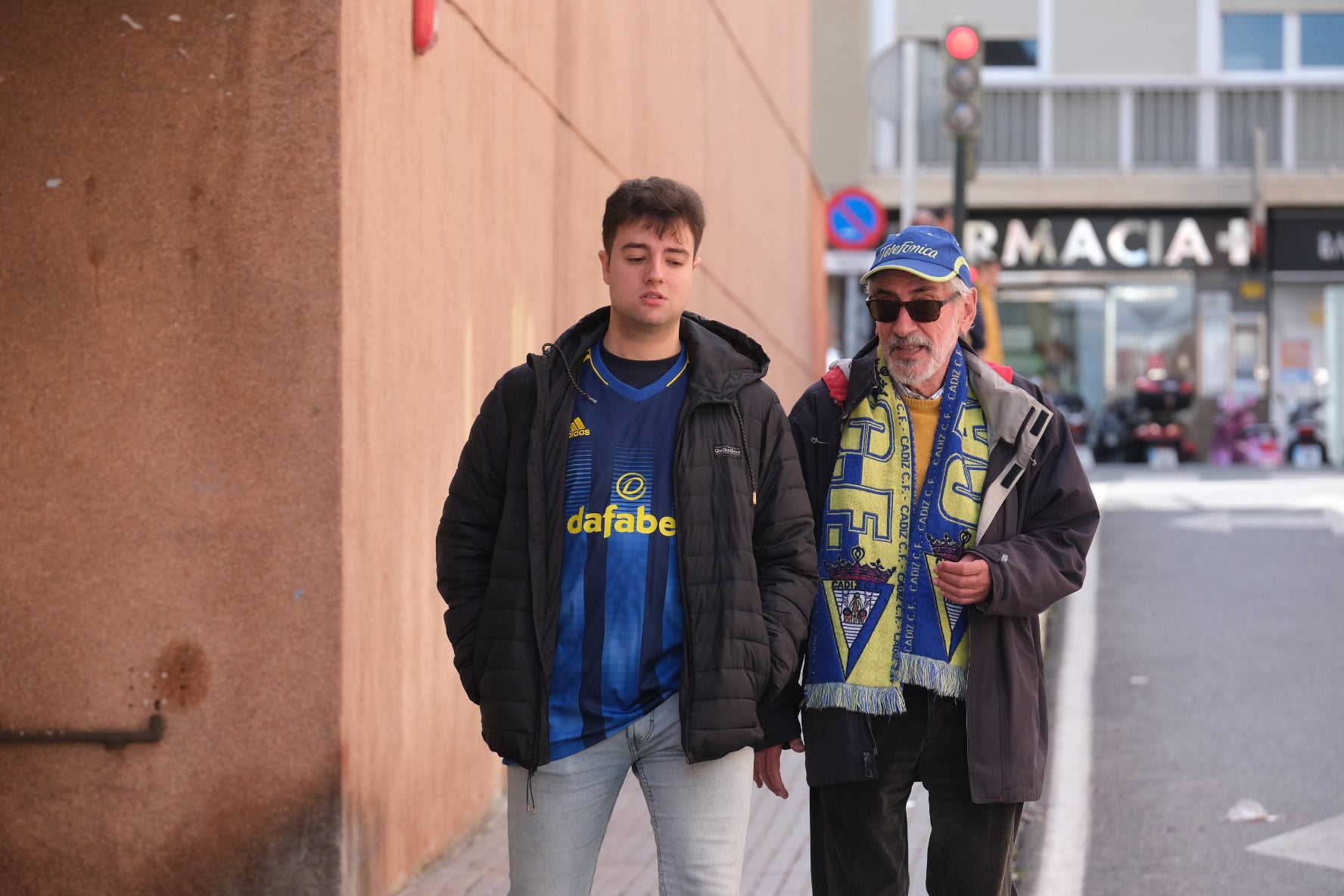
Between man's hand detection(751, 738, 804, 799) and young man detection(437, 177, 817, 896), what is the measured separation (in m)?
0.28

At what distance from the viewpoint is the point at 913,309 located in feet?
12.6

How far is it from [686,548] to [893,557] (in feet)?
1.87

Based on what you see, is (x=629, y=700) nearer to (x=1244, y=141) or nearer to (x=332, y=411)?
(x=332, y=411)

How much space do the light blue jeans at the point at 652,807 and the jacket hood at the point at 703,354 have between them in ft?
2.10

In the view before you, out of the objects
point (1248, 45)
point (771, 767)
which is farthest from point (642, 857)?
point (1248, 45)

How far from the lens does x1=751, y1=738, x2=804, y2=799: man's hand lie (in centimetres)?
386

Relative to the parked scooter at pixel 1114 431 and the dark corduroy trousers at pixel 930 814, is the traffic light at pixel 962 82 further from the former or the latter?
the parked scooter at pixel 1114 431

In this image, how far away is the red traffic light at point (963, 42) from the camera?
1160 cm

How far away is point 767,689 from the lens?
360cm

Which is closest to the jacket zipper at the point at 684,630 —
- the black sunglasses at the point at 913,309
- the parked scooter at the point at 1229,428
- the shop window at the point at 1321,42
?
the black sunglasses at the point at 913,309

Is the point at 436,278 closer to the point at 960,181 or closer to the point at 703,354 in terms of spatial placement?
the point at 703,354

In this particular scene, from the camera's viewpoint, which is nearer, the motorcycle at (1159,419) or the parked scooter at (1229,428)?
the motorcycle at (1159,419)

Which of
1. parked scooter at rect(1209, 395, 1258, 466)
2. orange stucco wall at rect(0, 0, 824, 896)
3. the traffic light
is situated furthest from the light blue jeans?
parked scooter at rect(1209, 395, 1258, 466)

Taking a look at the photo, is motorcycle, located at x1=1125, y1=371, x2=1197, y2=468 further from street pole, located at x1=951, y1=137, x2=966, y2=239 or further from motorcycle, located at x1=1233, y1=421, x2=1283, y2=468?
street pole, located at x1=951, y1=137, x2=966, y2=239
